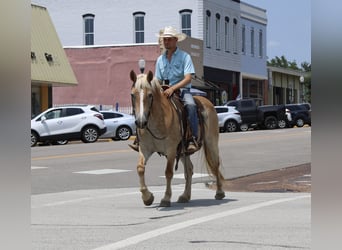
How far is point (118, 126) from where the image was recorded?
31375 millimetres

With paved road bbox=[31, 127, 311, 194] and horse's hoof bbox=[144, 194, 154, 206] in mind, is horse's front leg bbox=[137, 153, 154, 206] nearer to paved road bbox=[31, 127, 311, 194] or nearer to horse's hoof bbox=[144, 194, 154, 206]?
horse's hoof bbox=[144, 194, 154, 206]

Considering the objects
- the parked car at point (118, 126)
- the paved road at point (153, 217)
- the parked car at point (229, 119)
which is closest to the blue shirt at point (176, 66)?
the paved road at point (153, 217)

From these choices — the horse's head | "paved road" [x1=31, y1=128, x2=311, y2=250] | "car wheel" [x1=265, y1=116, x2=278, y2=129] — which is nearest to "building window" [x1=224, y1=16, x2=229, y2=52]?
"car wheel" [x1=265, y1=116, x2=278, y2=129]

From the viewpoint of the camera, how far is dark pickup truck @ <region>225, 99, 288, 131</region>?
142ft

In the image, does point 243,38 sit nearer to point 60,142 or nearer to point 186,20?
point 186,20

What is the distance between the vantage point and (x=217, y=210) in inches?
338

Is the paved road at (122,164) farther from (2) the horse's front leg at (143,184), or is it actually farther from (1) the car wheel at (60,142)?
(1) the car wheel at (60,142)

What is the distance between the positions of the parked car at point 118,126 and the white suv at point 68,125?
3.57ft

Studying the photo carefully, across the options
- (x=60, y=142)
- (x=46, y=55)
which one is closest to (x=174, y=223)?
(x=60, y=142)

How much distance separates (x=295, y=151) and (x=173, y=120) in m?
14.6

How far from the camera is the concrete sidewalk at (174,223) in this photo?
6125mm

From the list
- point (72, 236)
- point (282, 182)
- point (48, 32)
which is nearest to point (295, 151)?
point (282, 182)

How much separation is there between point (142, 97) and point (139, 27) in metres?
43.1
